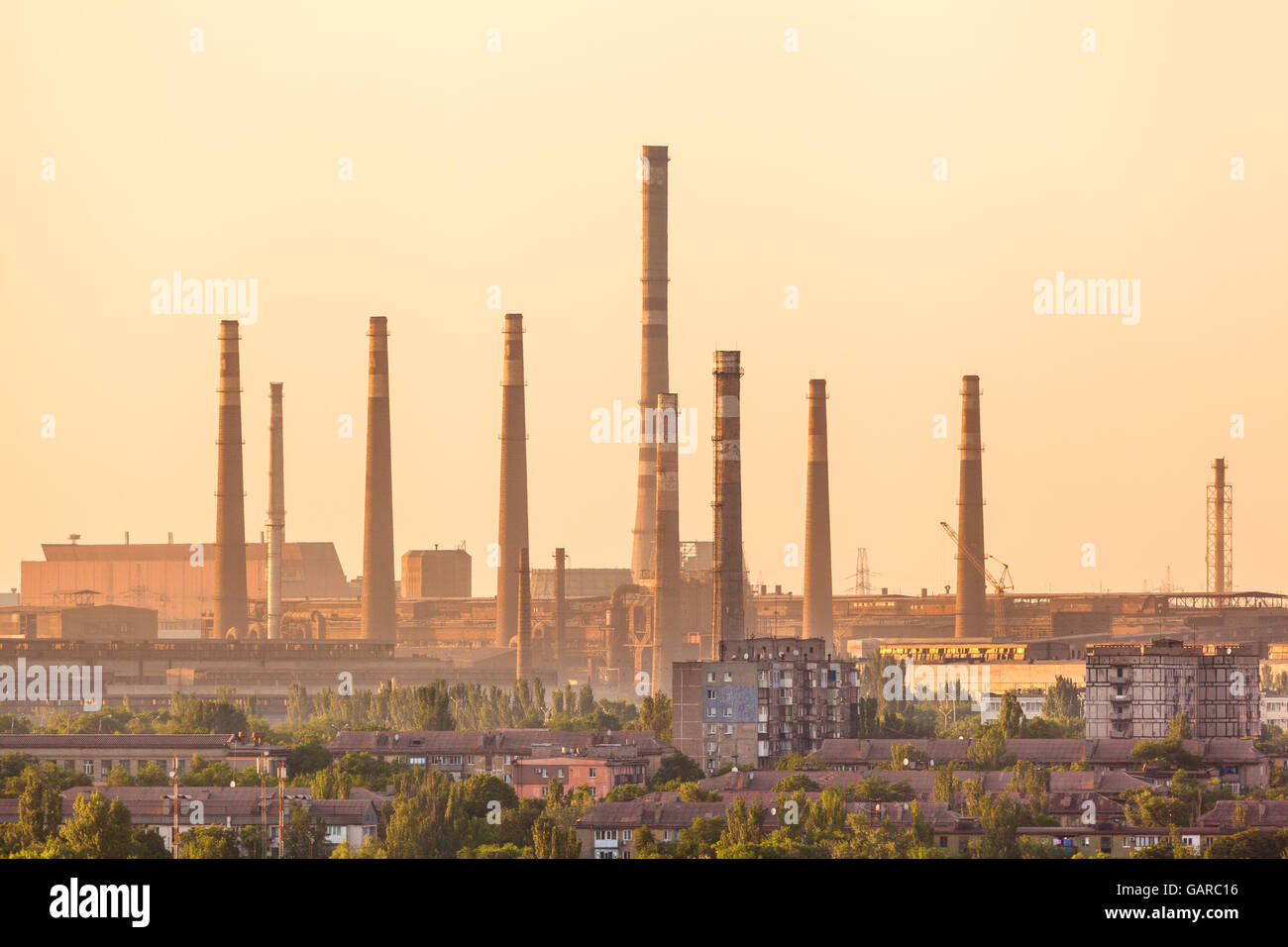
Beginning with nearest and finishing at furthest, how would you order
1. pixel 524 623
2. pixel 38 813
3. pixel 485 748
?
pixel 38 813, pixel 485 748, pixel 524 623

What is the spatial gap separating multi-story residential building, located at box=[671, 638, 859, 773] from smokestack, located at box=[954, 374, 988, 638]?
130 ft

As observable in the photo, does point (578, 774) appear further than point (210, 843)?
Yes

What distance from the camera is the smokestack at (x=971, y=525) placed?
11394cm

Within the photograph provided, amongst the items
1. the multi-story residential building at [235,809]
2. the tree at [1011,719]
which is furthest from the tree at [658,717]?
the multi-story residential building at [235,809]

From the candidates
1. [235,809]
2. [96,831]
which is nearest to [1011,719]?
[235,809]

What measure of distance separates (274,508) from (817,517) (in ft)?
103

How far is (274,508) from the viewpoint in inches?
4811

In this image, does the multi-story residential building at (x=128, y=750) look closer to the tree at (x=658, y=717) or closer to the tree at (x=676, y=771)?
the tree at (x=676, y=771)

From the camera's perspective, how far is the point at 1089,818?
5394cm

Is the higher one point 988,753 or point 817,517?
point 817,517

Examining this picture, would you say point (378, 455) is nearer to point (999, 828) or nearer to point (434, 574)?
point (434, 574)
